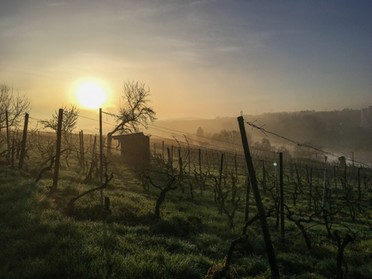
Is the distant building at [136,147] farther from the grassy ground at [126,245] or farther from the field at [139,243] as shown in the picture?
the grassy ground at [126,245]

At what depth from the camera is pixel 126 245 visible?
916 cm

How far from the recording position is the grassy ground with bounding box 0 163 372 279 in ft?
25.3

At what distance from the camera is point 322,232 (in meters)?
16.1

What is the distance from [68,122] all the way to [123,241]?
5279 cm

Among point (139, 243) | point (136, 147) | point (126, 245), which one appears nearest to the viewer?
point (126, 245)

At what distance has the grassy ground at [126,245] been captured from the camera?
7.71 meters

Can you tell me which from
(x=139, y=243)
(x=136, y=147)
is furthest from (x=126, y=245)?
(x=136, y=147)

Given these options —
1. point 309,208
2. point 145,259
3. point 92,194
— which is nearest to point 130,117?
point 309,208

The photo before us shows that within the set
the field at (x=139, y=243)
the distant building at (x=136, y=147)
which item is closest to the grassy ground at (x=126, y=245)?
the field at (x=139, y=243)

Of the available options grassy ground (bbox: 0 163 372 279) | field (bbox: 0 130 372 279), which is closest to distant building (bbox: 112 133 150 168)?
field (bbox: 0 130 372 279)

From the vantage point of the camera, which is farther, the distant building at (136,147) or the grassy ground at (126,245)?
the distant building at (136,147)

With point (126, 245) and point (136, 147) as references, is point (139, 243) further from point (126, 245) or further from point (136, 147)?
point (136, 147)

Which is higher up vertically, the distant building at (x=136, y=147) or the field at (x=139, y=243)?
the distant building at (x=136, y=147)

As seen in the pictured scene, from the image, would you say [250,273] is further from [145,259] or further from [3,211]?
[3,211]
